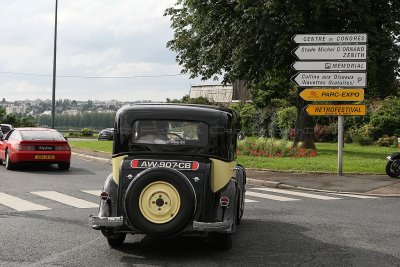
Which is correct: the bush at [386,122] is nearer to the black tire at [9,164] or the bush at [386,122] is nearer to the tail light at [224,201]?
the black tire at [9,164]

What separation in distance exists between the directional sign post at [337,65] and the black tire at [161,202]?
11.9 m

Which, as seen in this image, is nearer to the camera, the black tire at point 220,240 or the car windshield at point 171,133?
the black tire at point 220,240

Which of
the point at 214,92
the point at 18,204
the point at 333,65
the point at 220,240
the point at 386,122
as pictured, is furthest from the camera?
the point at 214,92

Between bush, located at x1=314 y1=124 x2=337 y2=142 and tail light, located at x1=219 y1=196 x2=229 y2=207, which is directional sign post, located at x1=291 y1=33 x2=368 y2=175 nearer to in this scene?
tail light, located at x1=219 y1=196 x2=229 y2=207

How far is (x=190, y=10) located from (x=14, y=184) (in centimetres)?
1829

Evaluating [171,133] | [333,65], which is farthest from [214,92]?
[171,133]

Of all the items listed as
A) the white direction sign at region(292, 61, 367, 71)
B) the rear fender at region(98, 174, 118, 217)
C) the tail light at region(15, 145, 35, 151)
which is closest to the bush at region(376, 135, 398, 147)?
the white direction sign at region(292, 61, 367, 71)

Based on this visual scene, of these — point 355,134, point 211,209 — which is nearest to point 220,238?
point 211,209

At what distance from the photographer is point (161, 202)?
6883 mm

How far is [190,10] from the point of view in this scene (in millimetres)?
31312

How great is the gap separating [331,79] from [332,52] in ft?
2.64

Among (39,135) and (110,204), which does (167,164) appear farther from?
(39,135)

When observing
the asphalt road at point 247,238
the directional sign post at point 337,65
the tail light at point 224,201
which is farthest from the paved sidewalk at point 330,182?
the tail light at point 224,201

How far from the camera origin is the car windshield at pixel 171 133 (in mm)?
7793
